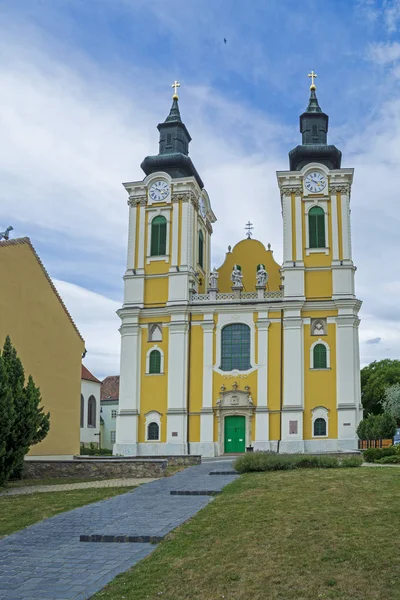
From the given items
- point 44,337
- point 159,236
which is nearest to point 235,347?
point 159,236

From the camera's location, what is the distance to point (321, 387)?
41.7 m

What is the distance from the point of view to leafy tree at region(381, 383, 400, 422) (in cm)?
5997

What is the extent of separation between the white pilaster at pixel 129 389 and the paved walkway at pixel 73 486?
19778 millimetres

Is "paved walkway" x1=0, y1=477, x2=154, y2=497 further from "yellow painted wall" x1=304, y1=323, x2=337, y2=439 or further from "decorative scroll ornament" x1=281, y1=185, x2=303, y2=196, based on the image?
"decorative scroll ornament" x1=281, y1=185, x2=303, y2=196

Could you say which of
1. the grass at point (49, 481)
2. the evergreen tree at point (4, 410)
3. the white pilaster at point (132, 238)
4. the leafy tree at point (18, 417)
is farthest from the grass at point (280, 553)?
the white pilaster at point (132, 238)

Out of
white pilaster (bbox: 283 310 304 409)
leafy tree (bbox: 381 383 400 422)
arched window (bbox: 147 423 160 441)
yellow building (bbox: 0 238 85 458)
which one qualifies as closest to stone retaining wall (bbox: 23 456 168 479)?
yellow building (bbox: 0 238 85 458)

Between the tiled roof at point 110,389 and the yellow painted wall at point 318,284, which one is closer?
the yellow painted wall at point 318,284

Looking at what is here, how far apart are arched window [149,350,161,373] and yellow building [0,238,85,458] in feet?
41.7

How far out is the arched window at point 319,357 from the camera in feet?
138

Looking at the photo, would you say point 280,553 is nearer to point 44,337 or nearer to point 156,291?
point 44,337

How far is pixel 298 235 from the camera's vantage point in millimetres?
44062

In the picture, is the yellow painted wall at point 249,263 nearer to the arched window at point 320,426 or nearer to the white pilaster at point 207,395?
the white pilaster at point 207,395

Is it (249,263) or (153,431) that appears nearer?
(153,431)

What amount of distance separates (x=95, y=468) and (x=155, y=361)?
19.8 metres
